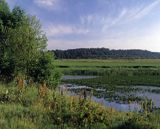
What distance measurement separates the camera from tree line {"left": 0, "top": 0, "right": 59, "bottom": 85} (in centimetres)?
2617

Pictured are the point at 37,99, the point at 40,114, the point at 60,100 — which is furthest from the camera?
the point at 37,99

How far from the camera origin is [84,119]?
1069 centimetres

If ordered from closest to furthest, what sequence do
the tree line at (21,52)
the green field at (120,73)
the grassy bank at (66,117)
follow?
the grassy bank at (66,117) → the tree line at (21,52) → the green field at (120,73)

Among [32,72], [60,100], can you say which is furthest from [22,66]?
Answer: [60,100]

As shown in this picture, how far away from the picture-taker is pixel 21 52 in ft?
88.9

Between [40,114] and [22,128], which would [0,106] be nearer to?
[40,114]

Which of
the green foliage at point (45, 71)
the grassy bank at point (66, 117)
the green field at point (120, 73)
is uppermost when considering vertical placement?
the green foliage at point (45, 71)

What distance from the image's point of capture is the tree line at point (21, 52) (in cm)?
2617

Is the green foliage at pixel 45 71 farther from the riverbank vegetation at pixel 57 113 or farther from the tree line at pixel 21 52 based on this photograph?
the riverbank vegetation at pixel 57 113

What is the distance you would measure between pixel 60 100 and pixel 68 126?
2096mm

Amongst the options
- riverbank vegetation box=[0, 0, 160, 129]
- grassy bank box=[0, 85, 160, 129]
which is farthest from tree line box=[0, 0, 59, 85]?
grassy bank box=[0, 85, 160, 129]

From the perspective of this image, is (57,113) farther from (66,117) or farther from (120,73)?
(120,73)

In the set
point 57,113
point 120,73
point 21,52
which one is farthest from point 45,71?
point 120,73

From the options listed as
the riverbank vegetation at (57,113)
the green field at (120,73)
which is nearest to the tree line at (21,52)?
the riverbank vegetation at (57,113)
